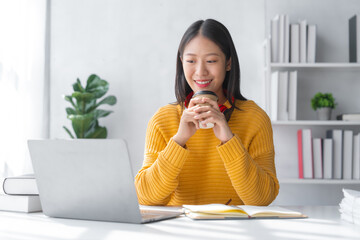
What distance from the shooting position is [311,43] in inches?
106

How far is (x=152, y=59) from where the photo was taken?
305 cm

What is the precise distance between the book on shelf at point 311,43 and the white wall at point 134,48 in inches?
15.6

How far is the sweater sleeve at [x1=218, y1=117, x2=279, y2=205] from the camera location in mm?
1266

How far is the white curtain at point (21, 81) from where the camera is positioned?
8.16 ft

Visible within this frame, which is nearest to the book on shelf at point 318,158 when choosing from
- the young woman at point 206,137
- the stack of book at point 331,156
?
the stack of book at point 331,156

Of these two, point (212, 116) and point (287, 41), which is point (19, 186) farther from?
point (287, 41)

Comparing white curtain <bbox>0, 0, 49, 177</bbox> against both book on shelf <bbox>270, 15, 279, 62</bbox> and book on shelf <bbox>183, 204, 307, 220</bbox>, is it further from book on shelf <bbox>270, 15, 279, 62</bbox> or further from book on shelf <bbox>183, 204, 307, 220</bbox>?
book on shelf <bbox>183, 204, 307, 220</bbox>

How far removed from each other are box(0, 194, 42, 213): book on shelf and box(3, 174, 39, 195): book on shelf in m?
0.01

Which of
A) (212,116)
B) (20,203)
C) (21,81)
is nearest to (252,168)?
(212,116)

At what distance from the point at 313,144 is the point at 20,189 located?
2011 millimetres

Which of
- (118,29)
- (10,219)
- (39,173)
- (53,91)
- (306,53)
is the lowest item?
(10,219)

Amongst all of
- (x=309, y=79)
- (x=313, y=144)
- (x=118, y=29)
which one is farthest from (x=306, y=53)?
(x=118, y=29)

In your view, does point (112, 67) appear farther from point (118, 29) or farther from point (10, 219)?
point (10, 219)

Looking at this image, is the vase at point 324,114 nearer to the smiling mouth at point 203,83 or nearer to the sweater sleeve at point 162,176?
the smiling mouth at point 203,83
